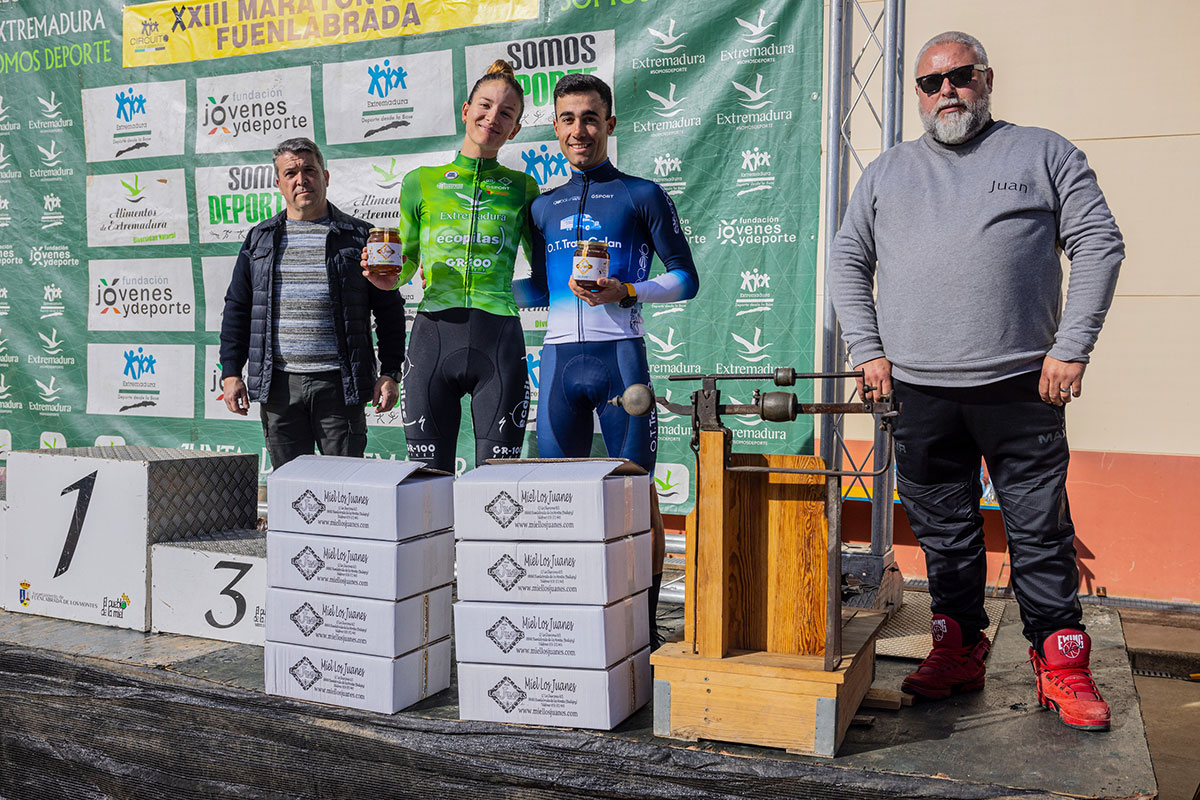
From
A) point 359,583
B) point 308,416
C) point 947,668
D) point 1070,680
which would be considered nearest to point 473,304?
point 308,416

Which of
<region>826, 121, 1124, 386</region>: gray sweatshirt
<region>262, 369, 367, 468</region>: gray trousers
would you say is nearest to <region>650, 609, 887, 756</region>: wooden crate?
<region>826, 121, 1124, 386</region>: gray sweatshirt

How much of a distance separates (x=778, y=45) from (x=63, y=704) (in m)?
3.32

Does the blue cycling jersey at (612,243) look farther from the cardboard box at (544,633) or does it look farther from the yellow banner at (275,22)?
the yellow banner at (275,22)

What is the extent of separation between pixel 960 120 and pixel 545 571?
1.49 metres

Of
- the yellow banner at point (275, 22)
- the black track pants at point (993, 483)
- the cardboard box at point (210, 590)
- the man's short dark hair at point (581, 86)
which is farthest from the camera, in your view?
the yellow banner at point (275, 22)

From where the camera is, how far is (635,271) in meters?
3.12

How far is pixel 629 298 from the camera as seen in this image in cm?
301

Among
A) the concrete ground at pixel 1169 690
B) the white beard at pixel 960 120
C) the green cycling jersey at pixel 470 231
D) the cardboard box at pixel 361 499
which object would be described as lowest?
the concrete ground at pixel 1169 690

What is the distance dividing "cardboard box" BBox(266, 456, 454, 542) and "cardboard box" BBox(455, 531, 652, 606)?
18cm

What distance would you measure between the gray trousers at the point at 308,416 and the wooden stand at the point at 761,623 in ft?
5.43

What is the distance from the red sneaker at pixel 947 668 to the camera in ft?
8.03

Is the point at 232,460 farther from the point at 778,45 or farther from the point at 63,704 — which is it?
the point at 778,45

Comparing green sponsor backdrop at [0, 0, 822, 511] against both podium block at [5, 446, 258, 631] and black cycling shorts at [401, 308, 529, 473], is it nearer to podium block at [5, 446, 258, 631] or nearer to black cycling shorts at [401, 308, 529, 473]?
black cycling shorts at [401, 308, 529, 473]

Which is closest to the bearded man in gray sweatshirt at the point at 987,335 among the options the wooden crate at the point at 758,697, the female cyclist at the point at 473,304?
the wooden crate at the point at 758,697
